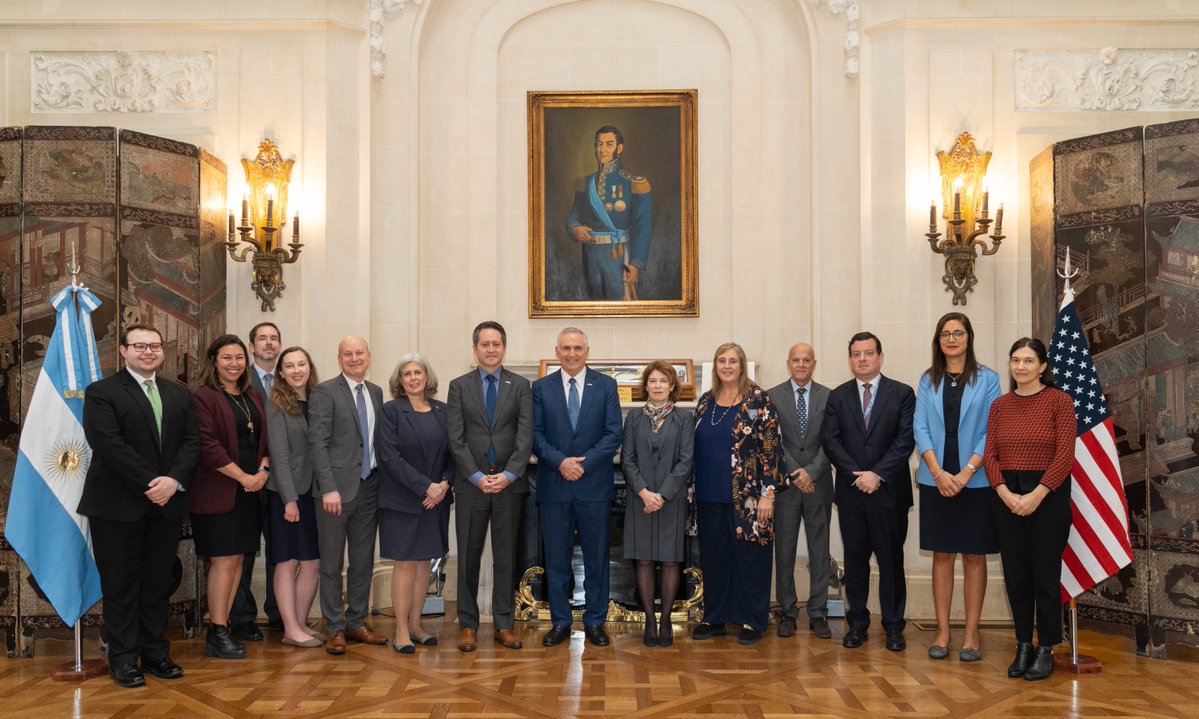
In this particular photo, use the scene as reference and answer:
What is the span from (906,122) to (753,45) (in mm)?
1387

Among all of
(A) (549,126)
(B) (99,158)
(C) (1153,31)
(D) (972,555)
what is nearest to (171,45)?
(B) (99,158)

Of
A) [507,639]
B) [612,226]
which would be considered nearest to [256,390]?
[507,639]

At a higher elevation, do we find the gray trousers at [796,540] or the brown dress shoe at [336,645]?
the gray trousers at [796,540]

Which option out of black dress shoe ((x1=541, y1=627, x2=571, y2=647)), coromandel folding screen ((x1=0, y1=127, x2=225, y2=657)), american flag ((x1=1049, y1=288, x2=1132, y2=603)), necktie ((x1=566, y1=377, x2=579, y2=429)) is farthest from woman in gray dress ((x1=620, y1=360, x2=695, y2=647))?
coromandel folding screen ((x1=0, y1=127, x2=225, y2=657))

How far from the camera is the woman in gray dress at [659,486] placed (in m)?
6.02

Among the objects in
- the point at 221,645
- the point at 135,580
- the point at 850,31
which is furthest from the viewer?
the point at 850,31

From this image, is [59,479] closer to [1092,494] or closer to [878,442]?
[878,442]

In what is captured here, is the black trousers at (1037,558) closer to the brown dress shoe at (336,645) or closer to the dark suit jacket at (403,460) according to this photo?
the dark suit jacket at (403,460)

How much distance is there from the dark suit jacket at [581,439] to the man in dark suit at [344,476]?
95 centimetres

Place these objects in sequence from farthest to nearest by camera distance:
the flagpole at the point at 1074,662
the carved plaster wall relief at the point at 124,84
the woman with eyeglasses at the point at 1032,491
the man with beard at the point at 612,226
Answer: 1. the man with beard at the point at 612,226
2. the carved plaster wall relief at the point at 124,84
3. the flagpole at the point at 1074,662
4. the woman with eyeglasses at the point at 1032,491

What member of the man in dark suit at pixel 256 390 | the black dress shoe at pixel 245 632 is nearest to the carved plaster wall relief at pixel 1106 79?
the man in dark suit at pixel 256 390

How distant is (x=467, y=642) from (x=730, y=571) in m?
1.58

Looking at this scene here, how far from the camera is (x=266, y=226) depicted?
7.08 m

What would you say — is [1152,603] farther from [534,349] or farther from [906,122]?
[534,349]
